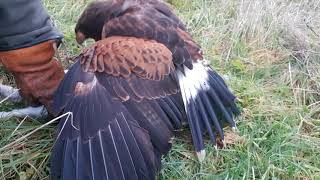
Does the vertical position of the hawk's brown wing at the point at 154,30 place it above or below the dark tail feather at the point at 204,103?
above

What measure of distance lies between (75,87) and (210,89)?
95 centimetres

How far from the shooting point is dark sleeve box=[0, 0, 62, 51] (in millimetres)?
3125

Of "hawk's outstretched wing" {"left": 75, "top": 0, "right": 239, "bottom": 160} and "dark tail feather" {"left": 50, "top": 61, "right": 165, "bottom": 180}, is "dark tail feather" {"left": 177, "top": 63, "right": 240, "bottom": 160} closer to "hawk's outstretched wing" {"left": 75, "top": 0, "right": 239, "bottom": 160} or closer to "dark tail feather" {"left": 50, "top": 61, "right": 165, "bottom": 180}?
"hawk's outstretched wing" {"left": 75, "top": 0, "right": 239, "bottom": 160}

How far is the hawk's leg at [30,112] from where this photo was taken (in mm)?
3400

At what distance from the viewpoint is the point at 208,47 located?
14.9 feet

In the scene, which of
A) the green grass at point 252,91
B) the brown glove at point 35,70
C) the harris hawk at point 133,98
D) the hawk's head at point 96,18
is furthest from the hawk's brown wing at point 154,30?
the green grass at point 252,91

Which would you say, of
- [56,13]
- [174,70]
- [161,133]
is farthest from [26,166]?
[56,13]

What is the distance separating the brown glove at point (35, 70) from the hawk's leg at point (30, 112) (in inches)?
1.5

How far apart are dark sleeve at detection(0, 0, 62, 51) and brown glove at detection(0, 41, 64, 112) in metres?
0.04

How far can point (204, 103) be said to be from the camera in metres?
3.46

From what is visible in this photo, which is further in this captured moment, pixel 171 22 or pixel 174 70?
pixel 171 22

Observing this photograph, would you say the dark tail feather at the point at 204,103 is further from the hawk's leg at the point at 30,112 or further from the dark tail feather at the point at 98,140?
the hawk's leg at the point at 30,112

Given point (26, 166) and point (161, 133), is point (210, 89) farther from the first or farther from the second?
point (26, 166)

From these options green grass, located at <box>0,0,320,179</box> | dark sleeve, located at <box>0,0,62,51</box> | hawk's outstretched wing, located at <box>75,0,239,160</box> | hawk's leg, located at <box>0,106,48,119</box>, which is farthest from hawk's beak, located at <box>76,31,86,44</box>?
hawk's leg, located at <box>0,106,48,119</box>
